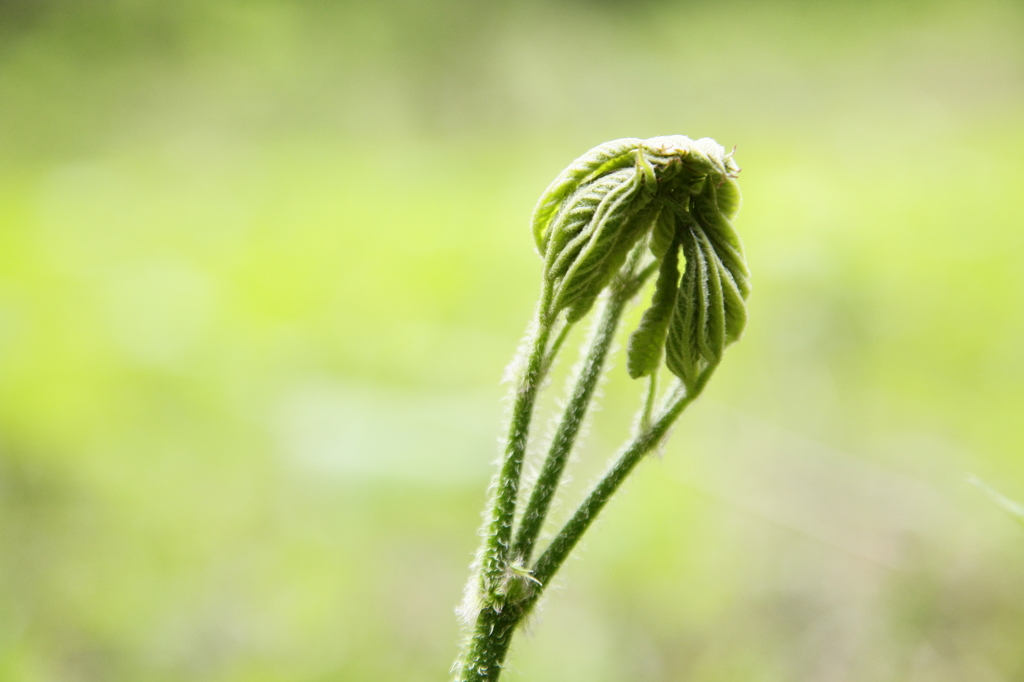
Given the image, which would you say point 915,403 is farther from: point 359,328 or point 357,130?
point 357,130

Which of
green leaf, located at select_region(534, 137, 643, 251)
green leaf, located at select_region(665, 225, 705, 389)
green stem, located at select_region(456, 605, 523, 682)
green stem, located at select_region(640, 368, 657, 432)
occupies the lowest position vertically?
green stem, located at select_region(456, 605, 523, 682)

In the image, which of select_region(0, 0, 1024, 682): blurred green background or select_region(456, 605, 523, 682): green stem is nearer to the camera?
select_region(456, 605, 523, 682): green stem

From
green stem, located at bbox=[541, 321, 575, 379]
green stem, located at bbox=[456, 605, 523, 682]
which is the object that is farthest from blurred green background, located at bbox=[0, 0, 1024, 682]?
green stem, located at bbox=[541, 321, 575, 379]

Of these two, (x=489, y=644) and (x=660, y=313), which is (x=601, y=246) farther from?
(x=489, y=644)

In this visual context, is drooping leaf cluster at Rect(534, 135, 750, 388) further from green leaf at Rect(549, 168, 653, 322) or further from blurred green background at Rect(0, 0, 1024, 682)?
blurred green background at Rect(0, 0, 1024, 682)

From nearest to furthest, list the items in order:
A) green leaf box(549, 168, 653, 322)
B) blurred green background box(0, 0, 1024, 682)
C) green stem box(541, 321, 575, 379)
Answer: green leaf box(549, 168, 653, 322)
green stem box(541, 321, 575, 379)
blurred green background box(0, 0, 1024, 682)

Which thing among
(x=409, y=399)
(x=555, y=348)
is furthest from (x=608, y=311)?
(x=409, y=399)

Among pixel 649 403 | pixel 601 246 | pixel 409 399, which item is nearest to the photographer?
pixel 601 246
